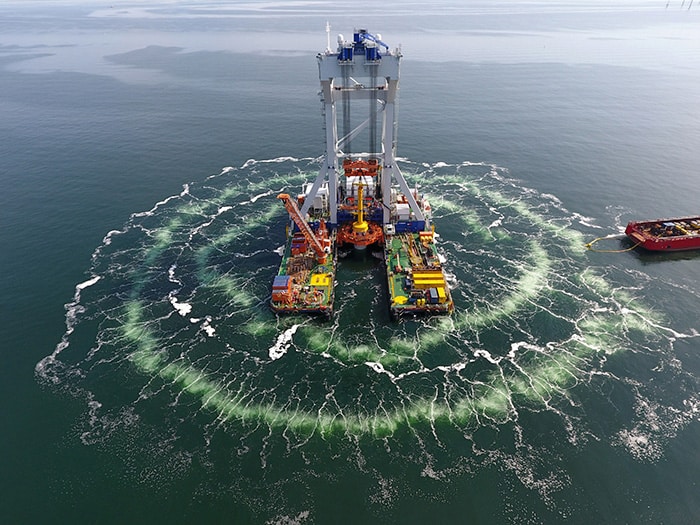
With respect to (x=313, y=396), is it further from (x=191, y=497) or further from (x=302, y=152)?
(x=302, y=152)

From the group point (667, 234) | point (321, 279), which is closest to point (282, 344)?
point (321, 279)

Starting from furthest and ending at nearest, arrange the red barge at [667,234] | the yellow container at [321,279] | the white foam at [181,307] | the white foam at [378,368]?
the red barge at [667,234], the yellow container at [321,279], the white foam at [181,307], the white foam at [378,368]

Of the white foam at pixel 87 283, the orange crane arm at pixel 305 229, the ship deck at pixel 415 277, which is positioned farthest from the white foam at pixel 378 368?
the white foam at pixel 87 283

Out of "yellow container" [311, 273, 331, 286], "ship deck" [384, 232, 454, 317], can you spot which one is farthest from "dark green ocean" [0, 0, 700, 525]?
"yellow container" [311, 273, 331, 286]

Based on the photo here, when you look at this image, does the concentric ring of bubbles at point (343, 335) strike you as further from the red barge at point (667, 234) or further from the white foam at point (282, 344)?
the red barge at point (667, 234)

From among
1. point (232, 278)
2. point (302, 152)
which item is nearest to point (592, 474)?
point (232, 278)

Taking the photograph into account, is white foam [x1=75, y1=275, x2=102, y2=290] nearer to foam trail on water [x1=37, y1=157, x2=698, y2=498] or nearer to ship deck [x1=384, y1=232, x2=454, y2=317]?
foam trail on water [x1=37, y1=157, x2=698, y2=498]

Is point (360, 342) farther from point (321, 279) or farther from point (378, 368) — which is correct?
point (321, 279)
